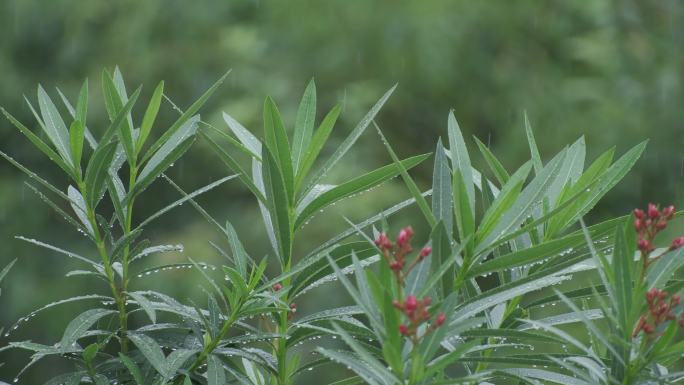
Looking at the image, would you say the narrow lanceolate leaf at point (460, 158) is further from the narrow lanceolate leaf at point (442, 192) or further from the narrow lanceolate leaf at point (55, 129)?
the narrow lanceolate leaf at point (55, 129)

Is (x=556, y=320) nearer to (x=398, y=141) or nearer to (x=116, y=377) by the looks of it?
(x=116, y=377)

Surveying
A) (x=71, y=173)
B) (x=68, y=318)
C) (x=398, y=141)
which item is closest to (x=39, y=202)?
(x=68, y=318)

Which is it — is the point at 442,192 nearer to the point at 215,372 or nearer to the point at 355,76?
the point at 215,372

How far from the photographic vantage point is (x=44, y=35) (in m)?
6.24

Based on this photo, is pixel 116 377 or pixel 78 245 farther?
pixel 78 245

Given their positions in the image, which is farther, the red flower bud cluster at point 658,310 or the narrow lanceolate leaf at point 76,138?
the narrow lanceolate leaf at point 76,138

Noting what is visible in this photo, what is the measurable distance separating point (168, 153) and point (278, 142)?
98mm

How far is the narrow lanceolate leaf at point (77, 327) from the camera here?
0.67m

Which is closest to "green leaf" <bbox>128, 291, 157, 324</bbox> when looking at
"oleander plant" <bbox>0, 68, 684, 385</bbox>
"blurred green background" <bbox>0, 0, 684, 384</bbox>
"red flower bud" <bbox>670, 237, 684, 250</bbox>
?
"oleander plant" <bbox>0, 68, 684, 385</bbox>

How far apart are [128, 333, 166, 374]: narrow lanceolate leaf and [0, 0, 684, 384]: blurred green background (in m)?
4.50

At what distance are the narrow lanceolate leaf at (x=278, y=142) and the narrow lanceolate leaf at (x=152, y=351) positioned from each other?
14 cm

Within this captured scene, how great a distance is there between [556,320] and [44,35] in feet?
19.5

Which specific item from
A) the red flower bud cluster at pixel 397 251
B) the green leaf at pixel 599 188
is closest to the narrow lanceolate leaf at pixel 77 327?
the red flower bud cluster at pixel 397 251

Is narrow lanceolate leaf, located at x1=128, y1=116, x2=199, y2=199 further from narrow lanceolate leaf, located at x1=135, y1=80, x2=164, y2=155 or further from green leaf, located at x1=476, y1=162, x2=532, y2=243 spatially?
green leaf, located at x1=476, y1=162, x2=532, y2=243
